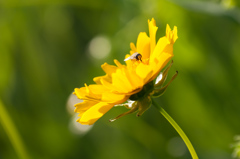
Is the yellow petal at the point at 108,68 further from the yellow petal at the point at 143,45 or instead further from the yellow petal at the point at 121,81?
the yellow petal at the point at 121,81

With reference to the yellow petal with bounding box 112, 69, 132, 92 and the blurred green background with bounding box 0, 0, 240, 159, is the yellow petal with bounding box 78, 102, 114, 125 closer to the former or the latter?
the yellow petal with bounding box 112, 69, 132, 92

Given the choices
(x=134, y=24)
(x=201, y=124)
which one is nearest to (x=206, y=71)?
(x=201, y=124)

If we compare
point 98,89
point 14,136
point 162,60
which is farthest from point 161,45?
point 14,136

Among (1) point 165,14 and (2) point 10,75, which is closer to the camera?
(1) point 165,14

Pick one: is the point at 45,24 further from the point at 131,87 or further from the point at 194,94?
the point at 131,87

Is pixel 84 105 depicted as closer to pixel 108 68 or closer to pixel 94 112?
pixel 94 112

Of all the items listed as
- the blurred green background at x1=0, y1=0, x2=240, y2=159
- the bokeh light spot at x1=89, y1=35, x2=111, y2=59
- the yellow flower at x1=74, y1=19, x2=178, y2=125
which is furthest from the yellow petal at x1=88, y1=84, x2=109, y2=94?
the bokeh light spot at x1=89, y1=35, x2=111, y2=59
